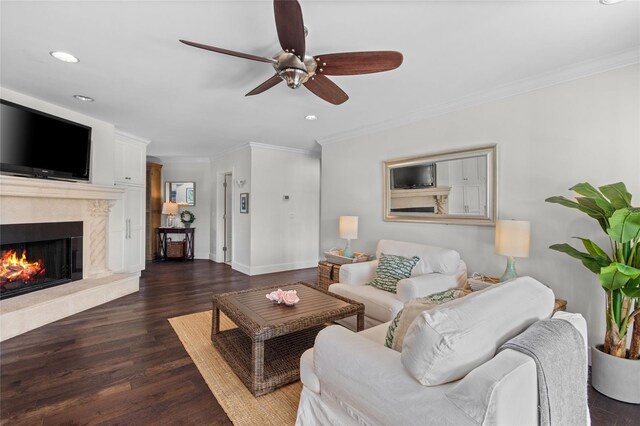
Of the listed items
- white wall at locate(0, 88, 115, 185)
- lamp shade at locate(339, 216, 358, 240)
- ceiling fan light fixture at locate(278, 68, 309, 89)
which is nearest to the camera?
ceiling fan light fixture at locate(278, 68, 309, 89)

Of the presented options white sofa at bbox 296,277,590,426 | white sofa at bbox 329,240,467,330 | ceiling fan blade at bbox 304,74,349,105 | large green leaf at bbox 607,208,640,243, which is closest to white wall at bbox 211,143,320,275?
white sofa at bbox 329,240,467,330

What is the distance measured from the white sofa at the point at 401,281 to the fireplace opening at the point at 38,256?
330cm

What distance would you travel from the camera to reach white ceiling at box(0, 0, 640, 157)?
183 cm

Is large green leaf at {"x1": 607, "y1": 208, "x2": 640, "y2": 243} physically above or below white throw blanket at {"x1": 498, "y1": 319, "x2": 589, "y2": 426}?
above

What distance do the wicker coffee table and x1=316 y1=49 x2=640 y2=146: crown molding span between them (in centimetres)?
238

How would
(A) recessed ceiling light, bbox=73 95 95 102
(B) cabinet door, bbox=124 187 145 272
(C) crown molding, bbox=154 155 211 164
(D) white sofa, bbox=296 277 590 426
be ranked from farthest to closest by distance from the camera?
(C) crown molding, bbox=154 155 211 164 < (B) cabinet door, bbox=124 187 145 272 < (A) recessed ceiling light, bbox=73 95 95 102 < (D) white sofa, bbox=296 277 590 426

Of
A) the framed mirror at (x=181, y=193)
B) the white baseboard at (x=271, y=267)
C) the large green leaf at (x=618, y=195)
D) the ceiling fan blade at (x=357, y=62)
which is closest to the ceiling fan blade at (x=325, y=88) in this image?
the ceiling fan blade at (x=357, y=62)

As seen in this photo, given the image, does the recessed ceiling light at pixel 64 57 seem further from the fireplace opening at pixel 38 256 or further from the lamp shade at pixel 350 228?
the lamp shade at pixel 350 228

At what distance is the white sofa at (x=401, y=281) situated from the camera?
8.77ft

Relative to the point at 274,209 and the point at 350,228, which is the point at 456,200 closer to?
the point at 350,228

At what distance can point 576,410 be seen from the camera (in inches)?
49.4

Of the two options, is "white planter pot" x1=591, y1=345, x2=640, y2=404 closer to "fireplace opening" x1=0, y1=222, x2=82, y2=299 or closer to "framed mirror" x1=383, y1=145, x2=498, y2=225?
"framed mirror" x1=383, y1=145, x2=498, y2=225

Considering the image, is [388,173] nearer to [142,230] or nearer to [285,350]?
[285,350]

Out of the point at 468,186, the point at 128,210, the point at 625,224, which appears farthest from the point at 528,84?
the point at 128,210
